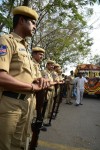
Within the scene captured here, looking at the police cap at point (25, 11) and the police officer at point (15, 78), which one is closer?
the police officer at point (15, 78)

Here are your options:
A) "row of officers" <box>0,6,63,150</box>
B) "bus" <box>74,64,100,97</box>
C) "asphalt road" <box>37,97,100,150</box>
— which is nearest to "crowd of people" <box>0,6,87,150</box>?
"row of officers" <box>0,6,63,150</box>

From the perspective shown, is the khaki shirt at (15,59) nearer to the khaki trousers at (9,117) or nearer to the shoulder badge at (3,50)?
the shoulder badge at (3,50)

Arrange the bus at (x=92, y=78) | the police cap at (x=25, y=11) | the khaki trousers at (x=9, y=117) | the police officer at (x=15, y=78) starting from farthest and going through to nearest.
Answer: the bus at (x=92, y=78), the police cap at (x=25, y=11), the khaki trousers at (x=9, y=117), the police officer at (x=15, y=78)

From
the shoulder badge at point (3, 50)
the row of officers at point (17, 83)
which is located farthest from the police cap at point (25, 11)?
the shoulder badge at point (3, 50)

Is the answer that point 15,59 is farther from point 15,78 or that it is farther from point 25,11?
point 25,11

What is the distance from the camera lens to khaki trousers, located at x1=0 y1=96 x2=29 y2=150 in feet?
8.58

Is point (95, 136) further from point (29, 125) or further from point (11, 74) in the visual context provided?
point (11, 74)

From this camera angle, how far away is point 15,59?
2.64 metres

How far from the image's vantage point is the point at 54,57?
28172mm

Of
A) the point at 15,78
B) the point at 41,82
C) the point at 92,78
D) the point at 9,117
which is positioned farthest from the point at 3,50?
the point at 92,78

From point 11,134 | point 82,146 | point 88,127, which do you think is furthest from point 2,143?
point 88,127

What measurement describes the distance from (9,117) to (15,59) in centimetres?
52

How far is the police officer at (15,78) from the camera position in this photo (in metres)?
2.50

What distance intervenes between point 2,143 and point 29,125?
50cm
